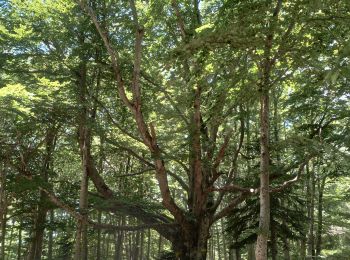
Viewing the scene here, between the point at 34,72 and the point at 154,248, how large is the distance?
2869 centimetres

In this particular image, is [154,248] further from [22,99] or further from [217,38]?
[217,38]

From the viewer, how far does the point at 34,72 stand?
11.7 m

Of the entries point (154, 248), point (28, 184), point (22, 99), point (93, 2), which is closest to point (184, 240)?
point (28, 184)

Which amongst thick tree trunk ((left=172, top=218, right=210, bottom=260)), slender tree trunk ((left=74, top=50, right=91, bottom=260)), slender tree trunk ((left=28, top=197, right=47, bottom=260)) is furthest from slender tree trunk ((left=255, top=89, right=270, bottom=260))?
slender tree trunk ((left=28, top=197, right=47, bottom=260))

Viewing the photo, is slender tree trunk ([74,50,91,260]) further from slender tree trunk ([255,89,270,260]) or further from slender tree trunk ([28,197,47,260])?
slender tree trunk ([255,89,270,260])

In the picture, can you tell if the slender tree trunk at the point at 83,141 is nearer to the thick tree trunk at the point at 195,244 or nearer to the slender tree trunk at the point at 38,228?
the slender tree trunk at the point at 38,228

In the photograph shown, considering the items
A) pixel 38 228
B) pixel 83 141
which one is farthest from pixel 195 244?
pixel 38 228

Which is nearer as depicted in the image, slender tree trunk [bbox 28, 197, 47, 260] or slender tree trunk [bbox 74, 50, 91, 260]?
slender tree trunk [bbox 74, 50, 91, 260]

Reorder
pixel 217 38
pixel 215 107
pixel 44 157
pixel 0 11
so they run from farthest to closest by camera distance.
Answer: pixel 44 157, pixel 0 11, pixel 215 107, pixel 217 38

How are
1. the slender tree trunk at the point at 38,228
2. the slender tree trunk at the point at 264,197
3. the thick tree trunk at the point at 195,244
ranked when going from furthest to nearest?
the slender tree trunk at the point at 38,228, the thick tree trunk at the point at 195,244, the slender tree trunk at the point at 264,197

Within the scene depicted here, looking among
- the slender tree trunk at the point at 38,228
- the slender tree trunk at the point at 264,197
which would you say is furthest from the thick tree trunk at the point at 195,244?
the slender tree trunk at the point at 264,197

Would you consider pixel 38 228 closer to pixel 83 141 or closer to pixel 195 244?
pixel 83 141

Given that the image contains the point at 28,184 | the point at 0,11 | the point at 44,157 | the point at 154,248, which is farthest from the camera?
the point at 154,248

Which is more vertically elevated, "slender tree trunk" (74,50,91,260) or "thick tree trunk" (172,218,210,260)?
"slender tree trunk" (74,50,91,260)
